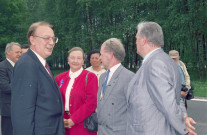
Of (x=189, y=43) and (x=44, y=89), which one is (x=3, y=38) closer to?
(x=189, y=43)

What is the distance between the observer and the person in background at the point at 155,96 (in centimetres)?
230

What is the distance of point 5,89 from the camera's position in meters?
4.77

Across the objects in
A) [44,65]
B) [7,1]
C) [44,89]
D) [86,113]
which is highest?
[7,1]

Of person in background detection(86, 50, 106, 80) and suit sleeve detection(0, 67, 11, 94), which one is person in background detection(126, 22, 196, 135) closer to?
suit sleeve detection(0, 67, 11, 94)

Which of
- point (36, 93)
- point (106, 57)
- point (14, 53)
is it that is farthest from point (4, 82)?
point (36, 93)

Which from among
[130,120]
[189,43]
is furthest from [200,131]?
[189,43]

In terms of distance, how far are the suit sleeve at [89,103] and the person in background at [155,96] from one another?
3.81 feet

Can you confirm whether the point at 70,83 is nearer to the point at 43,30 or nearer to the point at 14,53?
the point at 43,30

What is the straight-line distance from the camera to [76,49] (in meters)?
4.07

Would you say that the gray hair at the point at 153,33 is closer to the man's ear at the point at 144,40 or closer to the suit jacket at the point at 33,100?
the man's ear at the point at 144,40

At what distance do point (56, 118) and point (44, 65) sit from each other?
0.58 meters

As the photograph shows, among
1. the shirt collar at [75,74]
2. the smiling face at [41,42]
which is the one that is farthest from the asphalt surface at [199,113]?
the smiling face at [41,42]

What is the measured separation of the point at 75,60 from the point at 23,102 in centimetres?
162

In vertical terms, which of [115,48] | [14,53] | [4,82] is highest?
[115,48]
